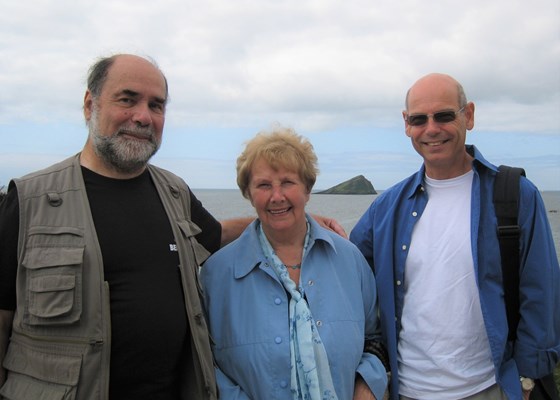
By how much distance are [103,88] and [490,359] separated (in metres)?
3.16

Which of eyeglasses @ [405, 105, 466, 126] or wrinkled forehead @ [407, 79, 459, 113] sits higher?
wrinkled forehead @ [407, 79, 459, 113]

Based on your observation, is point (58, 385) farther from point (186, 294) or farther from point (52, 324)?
point (186, 294)

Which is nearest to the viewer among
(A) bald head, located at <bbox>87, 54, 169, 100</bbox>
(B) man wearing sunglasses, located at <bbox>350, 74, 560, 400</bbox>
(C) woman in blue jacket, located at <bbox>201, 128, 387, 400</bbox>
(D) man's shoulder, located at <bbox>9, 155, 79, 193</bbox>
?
(D) man's shoulder, located at <bbox>9, 155, 79, 193</bbox>

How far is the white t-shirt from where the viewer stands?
12.1 feet

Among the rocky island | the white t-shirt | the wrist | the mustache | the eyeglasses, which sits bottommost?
the wrist

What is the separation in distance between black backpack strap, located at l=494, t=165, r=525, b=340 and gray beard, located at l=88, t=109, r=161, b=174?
237cm

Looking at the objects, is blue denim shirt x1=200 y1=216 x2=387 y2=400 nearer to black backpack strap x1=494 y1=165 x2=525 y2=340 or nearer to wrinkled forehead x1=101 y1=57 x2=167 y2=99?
black backpack strap x1=494 y1=165 x2=525 y2=340

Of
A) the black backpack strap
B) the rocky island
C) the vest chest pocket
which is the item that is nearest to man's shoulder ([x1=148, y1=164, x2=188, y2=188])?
the vest chest pocket

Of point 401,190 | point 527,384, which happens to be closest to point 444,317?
point 527,384

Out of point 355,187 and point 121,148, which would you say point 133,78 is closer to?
point 121,148

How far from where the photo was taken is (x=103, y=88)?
3.46 metres

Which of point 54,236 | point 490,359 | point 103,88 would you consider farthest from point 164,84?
point 490,359

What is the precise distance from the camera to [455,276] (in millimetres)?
3725

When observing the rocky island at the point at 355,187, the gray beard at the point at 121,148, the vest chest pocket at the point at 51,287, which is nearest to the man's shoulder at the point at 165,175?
the gray beard at the point at 121,148
